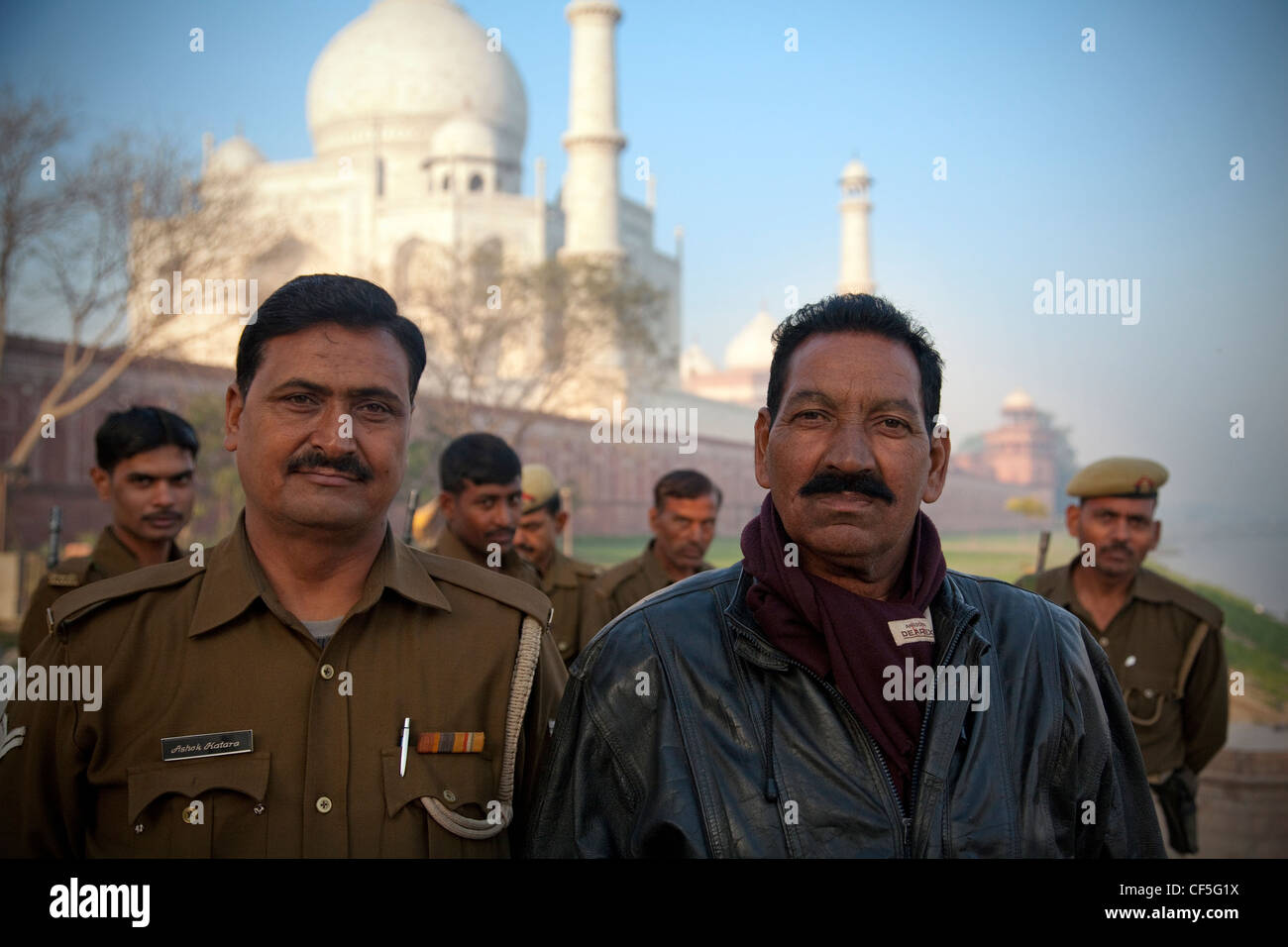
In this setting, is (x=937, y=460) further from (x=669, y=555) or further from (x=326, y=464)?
(x=669, y=555)

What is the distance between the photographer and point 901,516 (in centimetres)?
191

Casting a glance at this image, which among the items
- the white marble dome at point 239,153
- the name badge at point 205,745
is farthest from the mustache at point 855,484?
the white marble dome at point 239,153

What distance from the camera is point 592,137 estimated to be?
33875 millimetres

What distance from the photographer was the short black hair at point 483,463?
4.36 meters

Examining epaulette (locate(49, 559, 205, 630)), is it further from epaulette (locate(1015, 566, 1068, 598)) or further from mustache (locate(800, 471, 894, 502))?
epaulette (locate(1015, 566, 1068, 598))

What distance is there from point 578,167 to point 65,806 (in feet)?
111

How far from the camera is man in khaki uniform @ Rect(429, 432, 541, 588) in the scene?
4371 mm

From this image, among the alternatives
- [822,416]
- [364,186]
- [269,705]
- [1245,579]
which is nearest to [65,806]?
[269,705]

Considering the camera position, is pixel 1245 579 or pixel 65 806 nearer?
pixel 65 806

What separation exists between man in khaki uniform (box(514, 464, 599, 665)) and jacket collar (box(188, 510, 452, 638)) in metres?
2.99

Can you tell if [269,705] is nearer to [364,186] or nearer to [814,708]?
[814,708]

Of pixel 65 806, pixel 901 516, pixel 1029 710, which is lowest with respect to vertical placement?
pixel 65 806

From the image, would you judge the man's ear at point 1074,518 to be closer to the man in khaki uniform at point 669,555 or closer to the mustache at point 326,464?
the man in khaki uniform at point 669,555

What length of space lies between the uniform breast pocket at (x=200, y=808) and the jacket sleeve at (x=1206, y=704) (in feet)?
10.3
